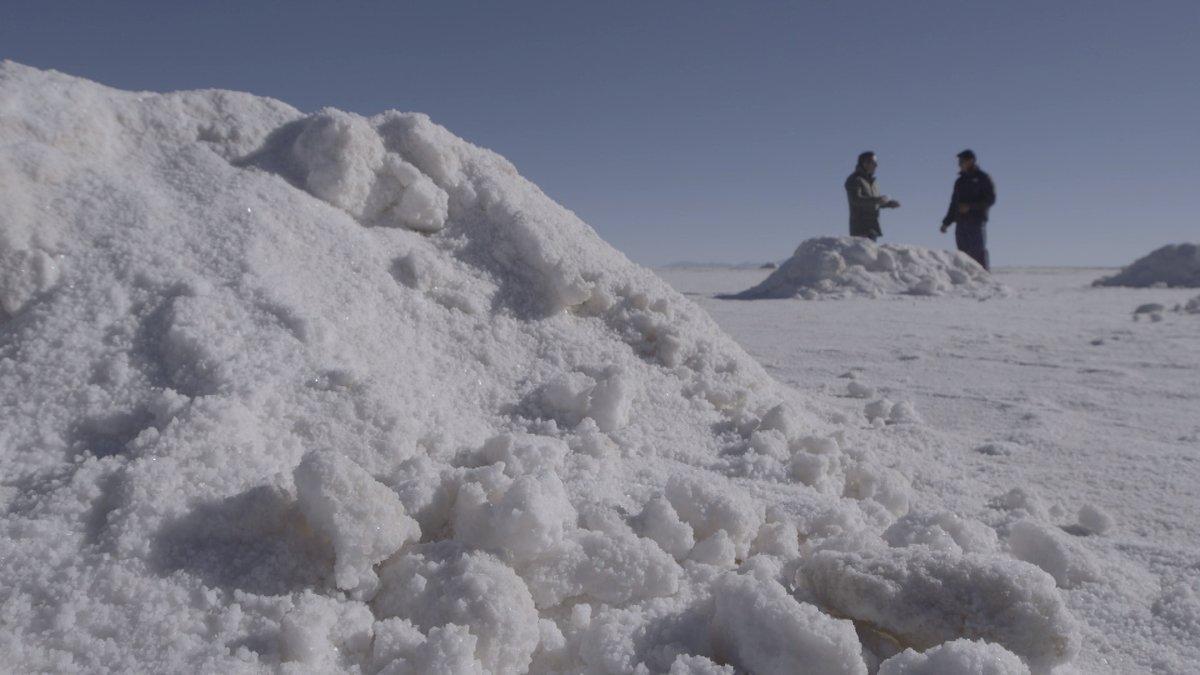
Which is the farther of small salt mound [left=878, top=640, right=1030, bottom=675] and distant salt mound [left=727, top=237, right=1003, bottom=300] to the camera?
distant salt mound [left=727, top=237, right=1003, bottom=300]

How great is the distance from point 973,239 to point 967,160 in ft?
2.88

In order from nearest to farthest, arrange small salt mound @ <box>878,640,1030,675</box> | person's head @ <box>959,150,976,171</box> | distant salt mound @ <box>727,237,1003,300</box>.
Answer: small salt mound @ <box>878,640,1030,675</box>, distant salt mound @ <box>727,237,1003,300</box>, person's head @ <box>959,150,976,171</box>

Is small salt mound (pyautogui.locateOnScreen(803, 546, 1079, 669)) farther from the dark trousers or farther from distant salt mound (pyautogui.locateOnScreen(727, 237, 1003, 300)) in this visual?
the dark trousers

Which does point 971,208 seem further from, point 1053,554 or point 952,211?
point 1053,554

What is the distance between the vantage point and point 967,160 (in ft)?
27.8

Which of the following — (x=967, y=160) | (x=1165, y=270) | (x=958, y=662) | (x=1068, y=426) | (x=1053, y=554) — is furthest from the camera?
(x=1165, y=270)

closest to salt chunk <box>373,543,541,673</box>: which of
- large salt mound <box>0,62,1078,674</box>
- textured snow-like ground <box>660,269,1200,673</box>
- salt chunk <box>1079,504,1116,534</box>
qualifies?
large salt mound <box>0,62,1078,674</box>

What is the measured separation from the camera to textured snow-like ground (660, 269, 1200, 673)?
1446 mm

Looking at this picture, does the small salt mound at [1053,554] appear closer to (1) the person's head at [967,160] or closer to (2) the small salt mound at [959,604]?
Answer: (2) the small salt mound at [959,604]

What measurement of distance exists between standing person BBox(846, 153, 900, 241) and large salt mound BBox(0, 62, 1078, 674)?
690 centimetres

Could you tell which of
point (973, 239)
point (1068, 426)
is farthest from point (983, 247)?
point (1068, 426)

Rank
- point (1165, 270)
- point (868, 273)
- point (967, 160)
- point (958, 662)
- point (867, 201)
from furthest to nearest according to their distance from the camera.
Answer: point (1165, 270) < point (867, 201) < point (967, 160) < point (868, 273) < point (958, 662)

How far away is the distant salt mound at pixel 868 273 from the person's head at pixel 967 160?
0.85 m

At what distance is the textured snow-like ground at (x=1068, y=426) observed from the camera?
4.75 feet
